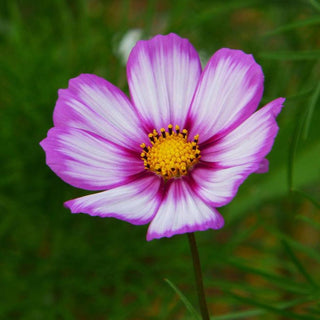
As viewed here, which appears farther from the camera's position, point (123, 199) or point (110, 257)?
point (110, 257)

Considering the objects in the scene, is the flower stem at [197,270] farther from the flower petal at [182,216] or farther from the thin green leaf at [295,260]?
the thin green leaf at [295,260]

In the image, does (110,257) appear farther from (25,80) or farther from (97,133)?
(97,133)

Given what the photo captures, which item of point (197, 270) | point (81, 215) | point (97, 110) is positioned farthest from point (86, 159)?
point (81, 215)

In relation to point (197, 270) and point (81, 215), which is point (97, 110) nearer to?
point (197, 270)

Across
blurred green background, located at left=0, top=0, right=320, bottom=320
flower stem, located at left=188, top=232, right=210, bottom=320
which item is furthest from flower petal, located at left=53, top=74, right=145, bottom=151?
blurred green background, located at left=0, top=0, right=320, bottom=320

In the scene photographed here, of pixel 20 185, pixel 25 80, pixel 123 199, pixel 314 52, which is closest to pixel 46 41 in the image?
pixel 25 80

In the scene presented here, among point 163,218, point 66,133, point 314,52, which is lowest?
point 163,218
